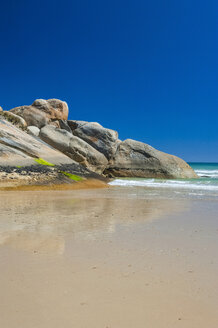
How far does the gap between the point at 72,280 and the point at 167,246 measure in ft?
6.20

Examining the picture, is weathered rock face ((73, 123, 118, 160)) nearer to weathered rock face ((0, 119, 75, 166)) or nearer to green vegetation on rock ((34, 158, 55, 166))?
weathered rock face ((0, 119, 75, 166))

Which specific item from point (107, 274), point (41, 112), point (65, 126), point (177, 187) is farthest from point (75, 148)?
point (107, 274)

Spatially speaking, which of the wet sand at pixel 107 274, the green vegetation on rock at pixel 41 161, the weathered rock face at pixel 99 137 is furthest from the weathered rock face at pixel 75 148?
the wet sand at pixel 107 274

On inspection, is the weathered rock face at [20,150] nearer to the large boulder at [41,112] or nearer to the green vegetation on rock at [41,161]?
the green vegetation on rock at [41,161]

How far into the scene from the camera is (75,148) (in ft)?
82.1

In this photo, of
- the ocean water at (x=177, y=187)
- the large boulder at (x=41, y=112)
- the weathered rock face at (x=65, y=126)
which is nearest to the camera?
the ocean water at (x=177, y=187)

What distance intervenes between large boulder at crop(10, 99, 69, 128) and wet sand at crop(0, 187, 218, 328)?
24.8 m

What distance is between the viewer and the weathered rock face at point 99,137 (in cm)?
2755

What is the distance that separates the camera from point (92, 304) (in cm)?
261

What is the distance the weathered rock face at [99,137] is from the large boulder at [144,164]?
30.6 inches

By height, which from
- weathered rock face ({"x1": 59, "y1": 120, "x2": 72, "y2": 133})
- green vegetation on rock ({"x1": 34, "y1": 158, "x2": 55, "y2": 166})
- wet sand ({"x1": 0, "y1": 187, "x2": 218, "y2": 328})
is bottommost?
wet sand ({"x1": 0, "y1": 187, "x2": 218, "y2": 328})

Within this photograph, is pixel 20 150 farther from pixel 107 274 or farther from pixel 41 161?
pixel 107 274

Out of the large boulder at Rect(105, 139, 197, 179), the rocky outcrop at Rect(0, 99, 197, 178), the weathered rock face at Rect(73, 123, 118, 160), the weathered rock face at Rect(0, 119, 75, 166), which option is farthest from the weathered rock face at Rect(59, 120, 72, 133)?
the weathered rock face at Rect(0, 119, 75, 166)

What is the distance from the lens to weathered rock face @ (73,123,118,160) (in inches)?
1085
